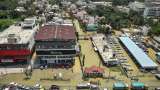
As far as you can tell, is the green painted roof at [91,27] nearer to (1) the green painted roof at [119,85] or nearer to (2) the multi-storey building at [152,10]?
(2) the multi-storey building at [152,10]

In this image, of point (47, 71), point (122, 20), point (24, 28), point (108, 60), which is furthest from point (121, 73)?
point (122, 20)

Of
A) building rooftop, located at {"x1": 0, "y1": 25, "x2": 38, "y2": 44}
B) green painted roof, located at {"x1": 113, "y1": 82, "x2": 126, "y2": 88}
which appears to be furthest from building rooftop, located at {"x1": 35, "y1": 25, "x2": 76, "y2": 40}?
green painted roof, located at {"x1": 113, "y1": 82, "x2": 126, "y2": 88}

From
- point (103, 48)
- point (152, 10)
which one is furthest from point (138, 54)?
point (152, 10)

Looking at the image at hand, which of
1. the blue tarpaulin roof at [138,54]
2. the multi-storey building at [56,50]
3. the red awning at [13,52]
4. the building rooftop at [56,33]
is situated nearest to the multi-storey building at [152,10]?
the blue tarpaulin roof at [138,54]

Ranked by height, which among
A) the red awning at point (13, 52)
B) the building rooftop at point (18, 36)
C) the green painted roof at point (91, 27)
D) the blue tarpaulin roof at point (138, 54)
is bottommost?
the green painted roof at point (91, 27)

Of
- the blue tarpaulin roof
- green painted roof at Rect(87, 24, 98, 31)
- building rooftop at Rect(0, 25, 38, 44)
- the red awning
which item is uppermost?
building rooftop at Rect(0, 25, 38, 44)

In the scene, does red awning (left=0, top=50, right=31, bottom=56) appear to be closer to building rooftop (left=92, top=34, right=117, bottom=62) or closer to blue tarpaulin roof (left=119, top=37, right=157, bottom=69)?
building rooftop (left=92, top=34, right=117, bottom=62)

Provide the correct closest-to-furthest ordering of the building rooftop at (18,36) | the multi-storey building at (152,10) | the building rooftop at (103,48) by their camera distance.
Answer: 1. the building rooftop at (18,36)
2. the building rooftop at (103,48)
3. the multi-storey building at (152,10)
